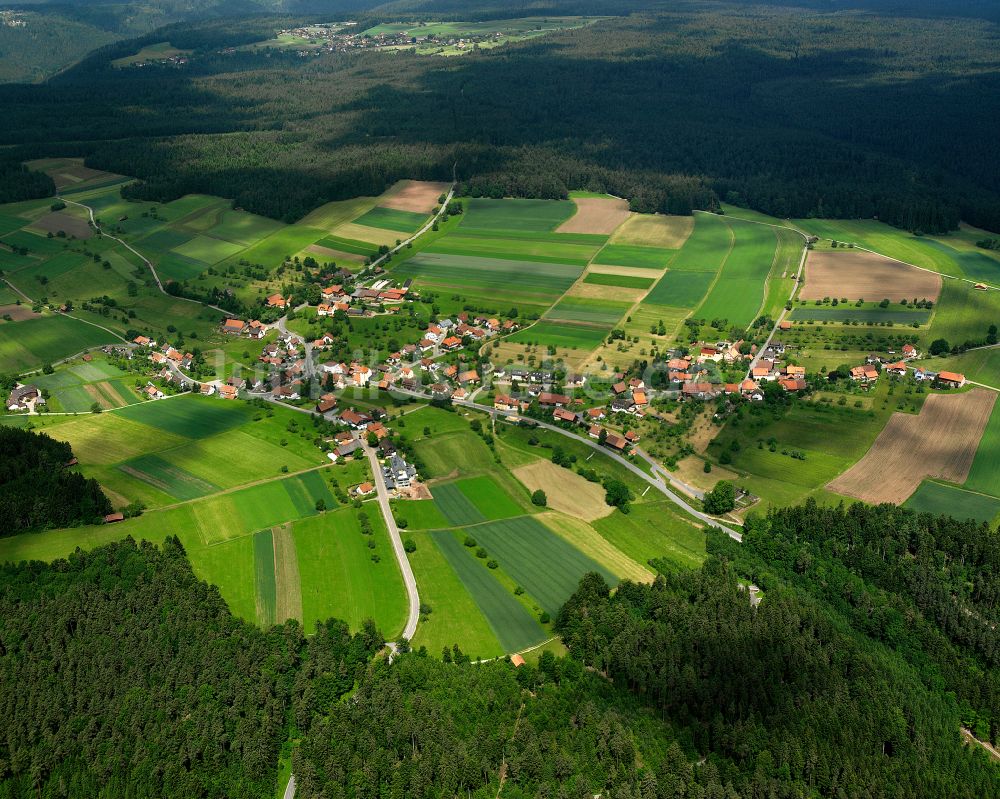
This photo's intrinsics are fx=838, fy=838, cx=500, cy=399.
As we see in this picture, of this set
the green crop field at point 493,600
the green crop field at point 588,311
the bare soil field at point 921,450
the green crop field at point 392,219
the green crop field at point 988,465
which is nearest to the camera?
the green crop field at point 493,600

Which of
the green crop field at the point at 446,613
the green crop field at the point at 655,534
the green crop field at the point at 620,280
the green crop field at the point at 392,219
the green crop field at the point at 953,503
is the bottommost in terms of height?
the green crop field at the point at 655,534

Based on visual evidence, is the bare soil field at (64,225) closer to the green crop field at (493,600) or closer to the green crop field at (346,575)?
the green crop field at (346,575)

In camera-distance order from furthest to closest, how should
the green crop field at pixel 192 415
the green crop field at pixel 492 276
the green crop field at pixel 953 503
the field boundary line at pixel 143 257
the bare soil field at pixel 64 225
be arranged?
the bare soil field at pixel 64 225, the green crop field at pixel 492 276, the field boundary line at pixel 143 257, the green crop field at pixel 192 415, the green crop field at pixel 953 503

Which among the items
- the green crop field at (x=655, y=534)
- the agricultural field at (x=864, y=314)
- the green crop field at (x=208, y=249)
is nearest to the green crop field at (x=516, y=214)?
the green crop field at (x=208, y=249)

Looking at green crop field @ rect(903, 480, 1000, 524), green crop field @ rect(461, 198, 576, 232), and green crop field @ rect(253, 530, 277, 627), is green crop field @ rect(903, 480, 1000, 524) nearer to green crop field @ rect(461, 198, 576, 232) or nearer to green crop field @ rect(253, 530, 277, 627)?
green crop field @ rect(253, 530, 277, 627)

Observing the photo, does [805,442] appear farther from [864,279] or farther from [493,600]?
[864,279]

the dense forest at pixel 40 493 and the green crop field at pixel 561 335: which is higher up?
the dense forest at pixel 40 493

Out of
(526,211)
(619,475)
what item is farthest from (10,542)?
(526,211)
